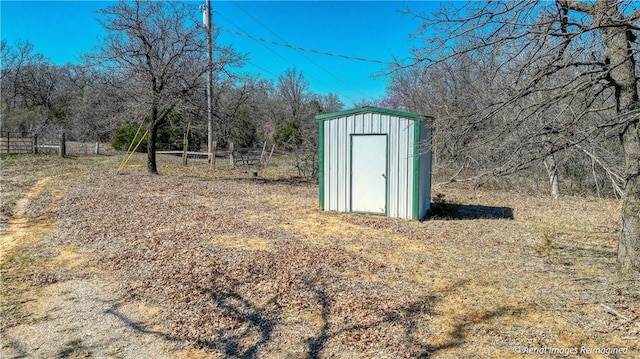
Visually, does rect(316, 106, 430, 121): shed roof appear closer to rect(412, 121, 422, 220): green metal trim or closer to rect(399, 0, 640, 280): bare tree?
rect(412, 121, 422, 220): green metal trim

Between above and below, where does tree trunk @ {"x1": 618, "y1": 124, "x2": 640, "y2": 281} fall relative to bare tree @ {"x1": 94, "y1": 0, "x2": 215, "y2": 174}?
below

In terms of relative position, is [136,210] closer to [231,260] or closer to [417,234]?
[231,260]

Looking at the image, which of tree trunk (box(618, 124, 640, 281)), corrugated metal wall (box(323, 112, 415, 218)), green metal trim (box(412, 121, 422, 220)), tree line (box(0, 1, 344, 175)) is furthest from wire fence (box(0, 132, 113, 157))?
tree trunk (box(618, 124, 640, 281))

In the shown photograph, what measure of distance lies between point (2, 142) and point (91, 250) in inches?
646

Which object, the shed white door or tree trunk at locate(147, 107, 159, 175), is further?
tree trunk at locate(147, 107, 159, 175)

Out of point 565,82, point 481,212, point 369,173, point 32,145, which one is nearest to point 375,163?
A: point 369,173

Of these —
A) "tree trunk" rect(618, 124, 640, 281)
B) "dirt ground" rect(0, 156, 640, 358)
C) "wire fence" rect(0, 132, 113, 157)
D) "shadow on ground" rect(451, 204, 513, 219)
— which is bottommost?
"dirt ground" rect(0, 156, 640, 358)

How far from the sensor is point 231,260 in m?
4.66

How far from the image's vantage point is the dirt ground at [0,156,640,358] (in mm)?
2902

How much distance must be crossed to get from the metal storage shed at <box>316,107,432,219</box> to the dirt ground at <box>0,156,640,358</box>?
16.5 inches

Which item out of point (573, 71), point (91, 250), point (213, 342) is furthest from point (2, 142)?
point (573, 71)

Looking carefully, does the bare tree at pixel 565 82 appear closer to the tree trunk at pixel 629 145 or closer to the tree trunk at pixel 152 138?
the tree trunk at pixel 629 145

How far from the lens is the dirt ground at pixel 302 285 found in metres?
2.90

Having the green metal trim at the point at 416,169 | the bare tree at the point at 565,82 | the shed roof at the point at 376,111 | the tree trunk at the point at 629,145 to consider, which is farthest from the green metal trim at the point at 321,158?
the tree trunk at the point at 629,145
